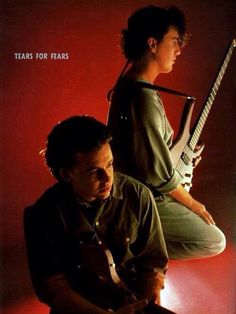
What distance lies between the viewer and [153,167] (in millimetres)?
1496

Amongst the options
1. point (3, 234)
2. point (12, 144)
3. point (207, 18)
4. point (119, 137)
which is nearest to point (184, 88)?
point (207, 18)

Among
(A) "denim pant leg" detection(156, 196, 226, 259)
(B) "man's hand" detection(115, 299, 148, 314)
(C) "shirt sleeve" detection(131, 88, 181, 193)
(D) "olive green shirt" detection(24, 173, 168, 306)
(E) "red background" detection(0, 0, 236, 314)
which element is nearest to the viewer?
(B) "man's hand" detection(115, 299, 148, 314)

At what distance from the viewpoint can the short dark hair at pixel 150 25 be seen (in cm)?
152

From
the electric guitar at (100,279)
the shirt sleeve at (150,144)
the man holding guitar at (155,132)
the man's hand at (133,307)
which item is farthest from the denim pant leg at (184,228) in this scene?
the man's hand at (133,307)

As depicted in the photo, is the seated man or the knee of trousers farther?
the knee of trousers

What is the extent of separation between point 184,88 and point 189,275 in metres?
0.85

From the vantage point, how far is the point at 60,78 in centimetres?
179

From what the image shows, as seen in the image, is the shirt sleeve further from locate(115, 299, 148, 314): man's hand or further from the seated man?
locate(115, 299, 148, 314): man's hand

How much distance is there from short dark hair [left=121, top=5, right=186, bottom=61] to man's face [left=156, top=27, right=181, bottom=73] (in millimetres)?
15

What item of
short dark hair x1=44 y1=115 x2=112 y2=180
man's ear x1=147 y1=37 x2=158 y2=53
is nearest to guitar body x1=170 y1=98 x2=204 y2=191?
man's ear x1=147 y1=37 x2=158 y2=53

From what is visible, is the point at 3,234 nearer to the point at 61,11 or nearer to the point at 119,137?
the point at 119,137

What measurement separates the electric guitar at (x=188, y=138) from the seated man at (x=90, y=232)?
0.33 metres

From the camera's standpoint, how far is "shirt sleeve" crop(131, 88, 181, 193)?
1483 mm

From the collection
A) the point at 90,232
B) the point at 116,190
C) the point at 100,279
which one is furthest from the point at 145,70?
the point at 100,279
